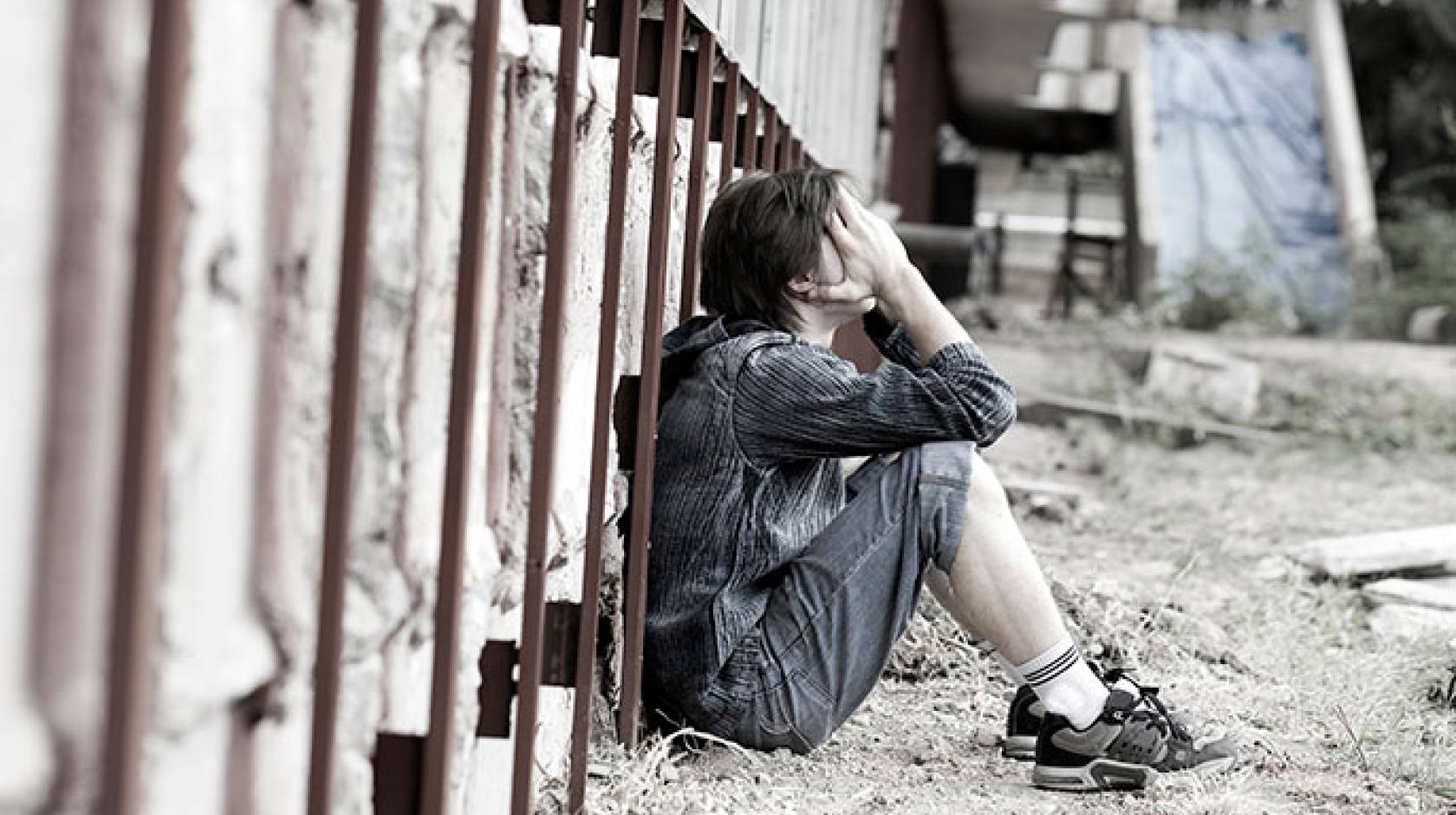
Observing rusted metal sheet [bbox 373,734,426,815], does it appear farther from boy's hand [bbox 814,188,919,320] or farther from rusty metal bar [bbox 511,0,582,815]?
boy's hand [bbox 814,188,919,320]

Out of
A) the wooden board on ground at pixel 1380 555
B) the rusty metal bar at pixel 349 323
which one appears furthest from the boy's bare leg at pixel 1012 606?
the wooden board on ground at pixel 1380 555

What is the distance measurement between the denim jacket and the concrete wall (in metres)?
0.72

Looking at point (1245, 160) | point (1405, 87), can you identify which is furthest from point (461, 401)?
point (1405, 87)

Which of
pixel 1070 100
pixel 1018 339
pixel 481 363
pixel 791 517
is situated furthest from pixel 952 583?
pixel 1070 100

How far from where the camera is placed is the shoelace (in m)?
3.45

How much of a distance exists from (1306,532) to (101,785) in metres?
6.23

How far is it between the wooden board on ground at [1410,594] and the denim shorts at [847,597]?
106 inches

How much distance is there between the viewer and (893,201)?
11.6 meters

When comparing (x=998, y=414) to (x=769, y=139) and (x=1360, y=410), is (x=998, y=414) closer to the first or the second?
(x=769, y=139)

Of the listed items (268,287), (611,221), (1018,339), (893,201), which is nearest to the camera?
(268,287)

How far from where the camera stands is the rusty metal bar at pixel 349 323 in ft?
5.85

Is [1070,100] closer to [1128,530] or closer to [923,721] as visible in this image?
[1128,530]

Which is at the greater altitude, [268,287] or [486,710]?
[268,287]

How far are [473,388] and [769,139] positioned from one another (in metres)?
2.86
